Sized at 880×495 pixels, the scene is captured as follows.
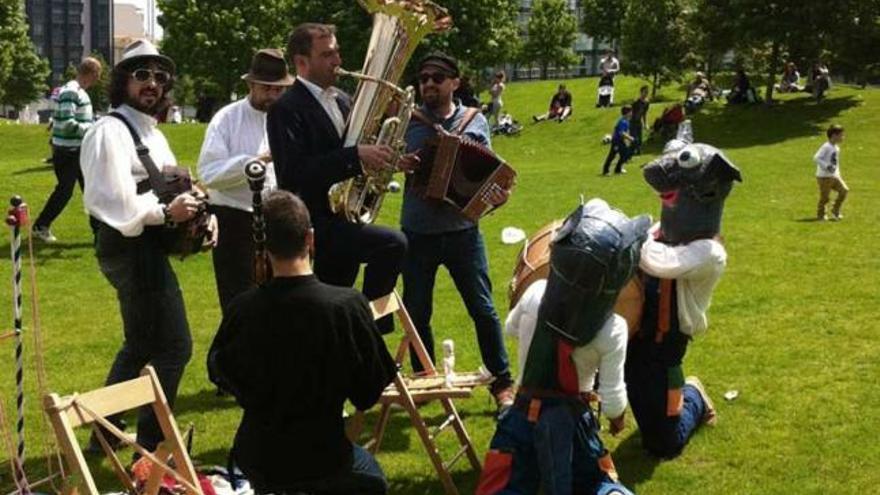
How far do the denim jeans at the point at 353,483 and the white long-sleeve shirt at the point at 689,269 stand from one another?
1933 millimetres

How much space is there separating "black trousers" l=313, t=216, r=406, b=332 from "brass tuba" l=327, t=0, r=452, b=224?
11 centimetres

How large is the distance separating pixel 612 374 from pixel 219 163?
2886mm

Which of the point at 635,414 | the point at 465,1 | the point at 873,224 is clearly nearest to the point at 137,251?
the point at 635,414

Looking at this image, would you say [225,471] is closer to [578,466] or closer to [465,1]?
[578,466]

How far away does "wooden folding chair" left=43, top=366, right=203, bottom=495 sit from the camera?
11.8 ft

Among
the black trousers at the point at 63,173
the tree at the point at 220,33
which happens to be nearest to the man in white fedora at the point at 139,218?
the black trousers at the point at 63,173

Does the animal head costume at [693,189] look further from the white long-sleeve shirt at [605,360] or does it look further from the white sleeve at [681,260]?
the white long-sleeve shirt at [605,360]

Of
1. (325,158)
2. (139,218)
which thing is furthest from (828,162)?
(139,218)

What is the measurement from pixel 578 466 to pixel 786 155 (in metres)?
20.2

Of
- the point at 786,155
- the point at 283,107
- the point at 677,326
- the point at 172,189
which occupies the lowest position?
the point at 786,155

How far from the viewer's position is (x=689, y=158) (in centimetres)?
532

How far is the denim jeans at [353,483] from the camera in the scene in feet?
12.1

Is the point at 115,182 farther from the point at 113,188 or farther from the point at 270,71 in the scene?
the point at 270,71

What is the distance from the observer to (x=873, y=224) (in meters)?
14.0
